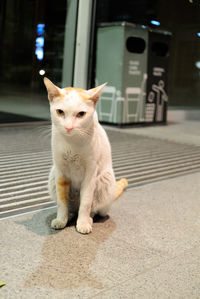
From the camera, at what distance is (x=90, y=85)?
5.38 meters

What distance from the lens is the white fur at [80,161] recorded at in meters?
1.61

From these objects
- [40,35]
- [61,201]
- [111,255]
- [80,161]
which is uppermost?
[40,35]

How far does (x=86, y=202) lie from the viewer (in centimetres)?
175

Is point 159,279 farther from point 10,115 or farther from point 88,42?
point 88,42

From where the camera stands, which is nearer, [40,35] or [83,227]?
[83,227]

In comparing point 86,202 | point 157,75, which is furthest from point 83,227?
point 157,75

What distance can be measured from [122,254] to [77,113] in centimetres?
60

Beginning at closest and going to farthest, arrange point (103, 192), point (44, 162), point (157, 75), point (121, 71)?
point (103, 192) < point (44, 162) < point (121, 71) < point (157, 75)

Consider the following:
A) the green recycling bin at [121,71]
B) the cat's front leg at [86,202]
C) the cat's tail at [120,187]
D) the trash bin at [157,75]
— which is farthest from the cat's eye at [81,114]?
the trash bin at [157,75]

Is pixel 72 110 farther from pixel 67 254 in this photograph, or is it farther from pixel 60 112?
pixel 67 254

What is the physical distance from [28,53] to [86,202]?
11.2 feet

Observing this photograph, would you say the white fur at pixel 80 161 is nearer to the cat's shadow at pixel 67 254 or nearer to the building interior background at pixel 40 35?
the cat's shadow at pixel 67 254

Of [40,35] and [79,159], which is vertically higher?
[40,35]

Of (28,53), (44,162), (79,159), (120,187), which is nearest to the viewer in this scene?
(79,159)
